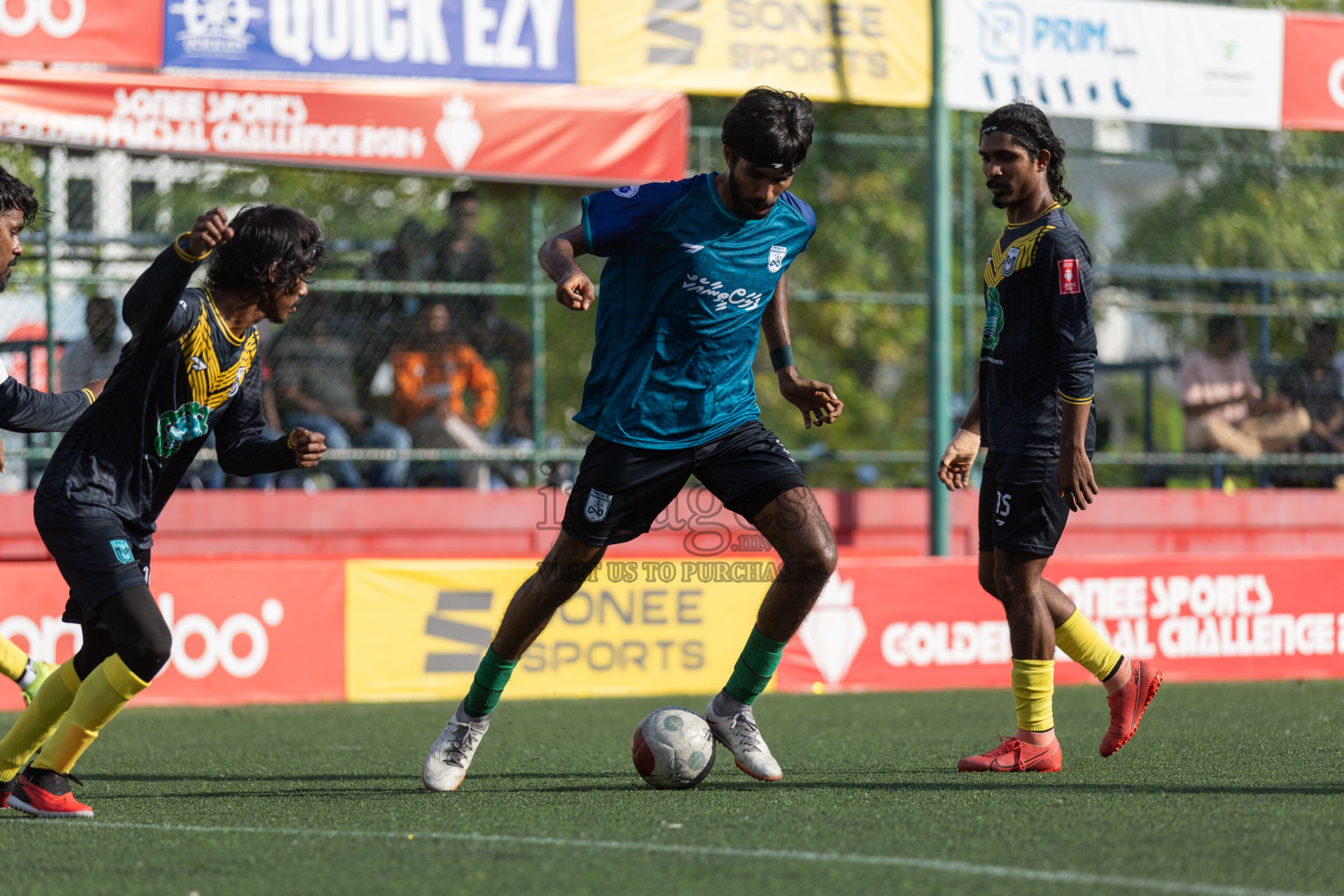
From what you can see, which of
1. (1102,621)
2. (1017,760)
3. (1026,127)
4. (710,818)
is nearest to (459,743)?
(710,818)

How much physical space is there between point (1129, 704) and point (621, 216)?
2.59m

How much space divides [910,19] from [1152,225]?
1431cm

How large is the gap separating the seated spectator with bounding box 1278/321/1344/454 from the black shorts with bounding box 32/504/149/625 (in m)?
10.0

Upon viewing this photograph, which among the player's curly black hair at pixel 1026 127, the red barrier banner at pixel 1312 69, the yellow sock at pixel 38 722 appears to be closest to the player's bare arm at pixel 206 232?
the yellow sock at pixel 38 722

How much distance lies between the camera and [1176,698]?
9047 millimetres

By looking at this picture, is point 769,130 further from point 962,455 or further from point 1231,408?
point 1231,408

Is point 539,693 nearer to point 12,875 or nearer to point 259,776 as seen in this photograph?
point 259,776

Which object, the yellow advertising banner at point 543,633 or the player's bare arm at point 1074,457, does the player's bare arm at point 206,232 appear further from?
the yellow advertising banner at point 543,633

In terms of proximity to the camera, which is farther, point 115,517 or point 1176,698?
point 1176,698

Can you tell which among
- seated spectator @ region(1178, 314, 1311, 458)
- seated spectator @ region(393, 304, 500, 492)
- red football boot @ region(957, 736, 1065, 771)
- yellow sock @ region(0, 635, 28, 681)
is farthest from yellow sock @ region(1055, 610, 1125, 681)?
seated spectator @ region(1178, 314, 1311, 458)

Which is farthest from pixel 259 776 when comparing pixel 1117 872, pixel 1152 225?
pixel 1152 225

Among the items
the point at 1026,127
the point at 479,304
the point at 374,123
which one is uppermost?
the point at 374,123

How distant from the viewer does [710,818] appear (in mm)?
4789

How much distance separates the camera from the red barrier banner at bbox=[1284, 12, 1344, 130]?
42.8ft
